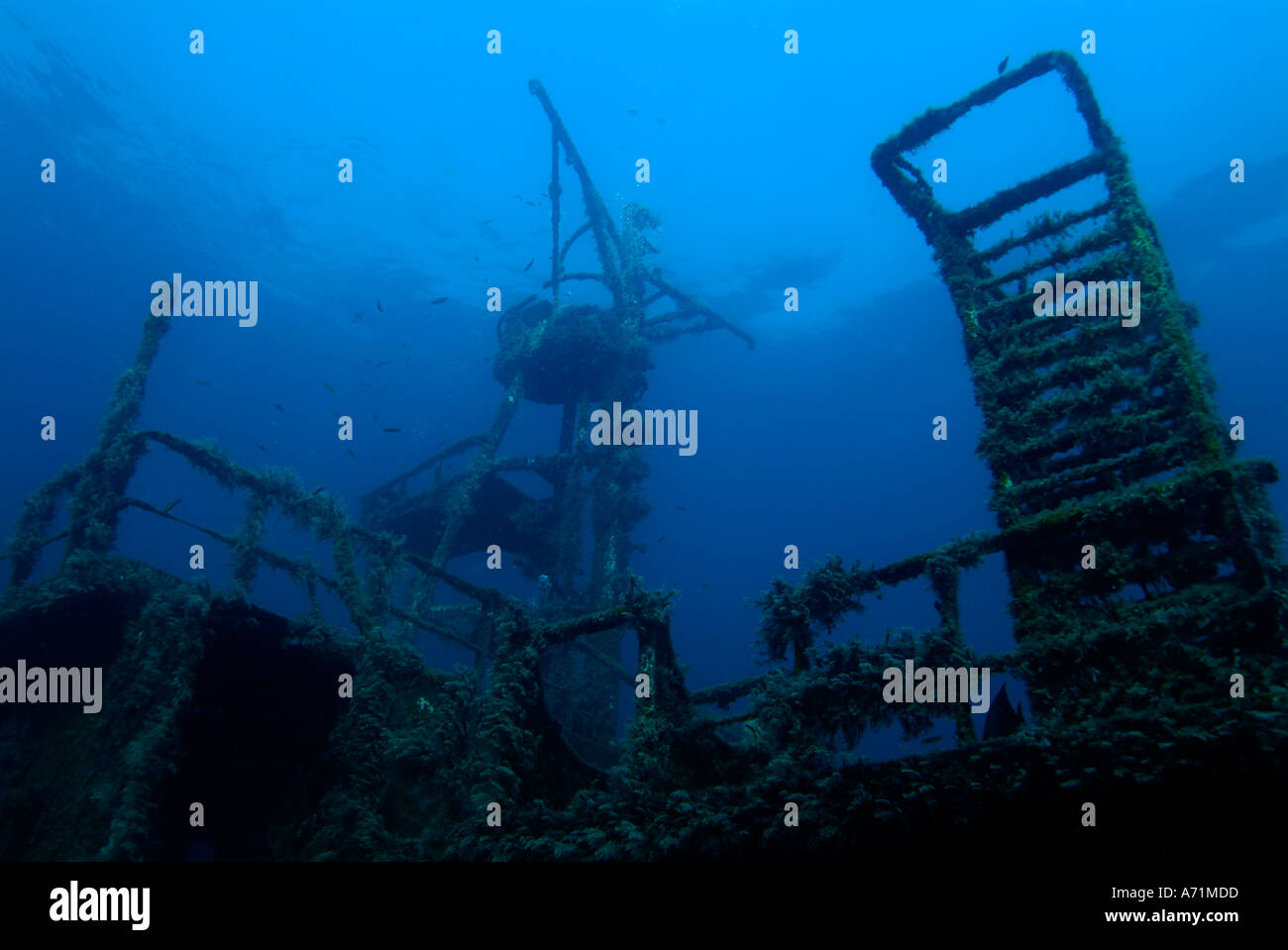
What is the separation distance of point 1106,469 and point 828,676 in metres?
2.88

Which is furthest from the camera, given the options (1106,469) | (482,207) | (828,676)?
(482,207)

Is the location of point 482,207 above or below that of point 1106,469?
above

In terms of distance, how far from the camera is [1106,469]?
436 cm

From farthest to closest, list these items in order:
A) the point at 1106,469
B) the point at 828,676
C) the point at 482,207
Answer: the point at 482,207, the point at 1106,469, the point at 828,676

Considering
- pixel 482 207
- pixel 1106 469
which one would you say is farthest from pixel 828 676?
pixel 482 207

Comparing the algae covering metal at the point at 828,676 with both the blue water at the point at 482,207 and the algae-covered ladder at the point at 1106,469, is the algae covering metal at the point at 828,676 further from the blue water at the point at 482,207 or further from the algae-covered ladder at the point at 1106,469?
the blue water at the point at 482,207

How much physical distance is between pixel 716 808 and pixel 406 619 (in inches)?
331

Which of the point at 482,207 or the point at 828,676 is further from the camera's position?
the point at 482,207

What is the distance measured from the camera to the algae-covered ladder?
326cm

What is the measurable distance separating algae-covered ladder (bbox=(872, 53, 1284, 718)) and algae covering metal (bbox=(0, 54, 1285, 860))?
0.02 m

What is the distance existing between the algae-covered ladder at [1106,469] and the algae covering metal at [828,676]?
0.02 m

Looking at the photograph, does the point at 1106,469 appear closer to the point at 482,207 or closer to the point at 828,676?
the point at 828,676

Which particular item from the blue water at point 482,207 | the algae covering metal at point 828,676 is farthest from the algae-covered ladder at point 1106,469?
the blue water at point 482,207
